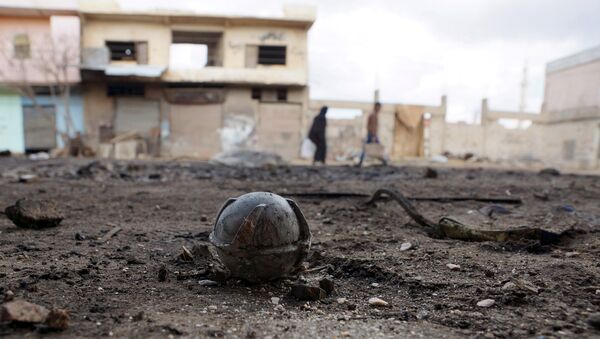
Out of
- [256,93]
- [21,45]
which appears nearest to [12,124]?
[21,45]

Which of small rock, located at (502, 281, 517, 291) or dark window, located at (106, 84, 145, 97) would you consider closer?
small rock, located at (502, 281, 517, 291)

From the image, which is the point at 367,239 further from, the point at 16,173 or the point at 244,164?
the point at 244,164

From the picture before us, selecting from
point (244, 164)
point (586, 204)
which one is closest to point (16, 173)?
point (244, 164)

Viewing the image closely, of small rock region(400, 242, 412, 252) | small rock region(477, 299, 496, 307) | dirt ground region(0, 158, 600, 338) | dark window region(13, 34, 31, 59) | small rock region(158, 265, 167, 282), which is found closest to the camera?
dirt ground region(0, 158, 600, 338)

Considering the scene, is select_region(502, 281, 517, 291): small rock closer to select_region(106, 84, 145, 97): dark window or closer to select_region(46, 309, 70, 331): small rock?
select_region(46, 309, 70, 331): small rock

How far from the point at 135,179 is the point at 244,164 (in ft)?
14.6

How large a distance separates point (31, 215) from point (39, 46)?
20544mm

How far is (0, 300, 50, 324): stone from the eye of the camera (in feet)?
5.15

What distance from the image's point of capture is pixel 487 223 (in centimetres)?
367

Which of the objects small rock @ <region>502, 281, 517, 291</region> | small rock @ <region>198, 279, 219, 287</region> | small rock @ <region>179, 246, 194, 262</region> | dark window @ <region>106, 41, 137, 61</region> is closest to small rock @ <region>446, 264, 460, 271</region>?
small rock @ <region>502, 281, 517, 291</region>

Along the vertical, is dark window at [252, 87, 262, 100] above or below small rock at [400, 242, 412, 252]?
above

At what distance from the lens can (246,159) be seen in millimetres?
12430

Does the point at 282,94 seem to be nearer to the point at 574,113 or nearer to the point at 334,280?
the point at 574,113

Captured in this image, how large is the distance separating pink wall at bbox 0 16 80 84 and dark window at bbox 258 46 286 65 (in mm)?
8679
